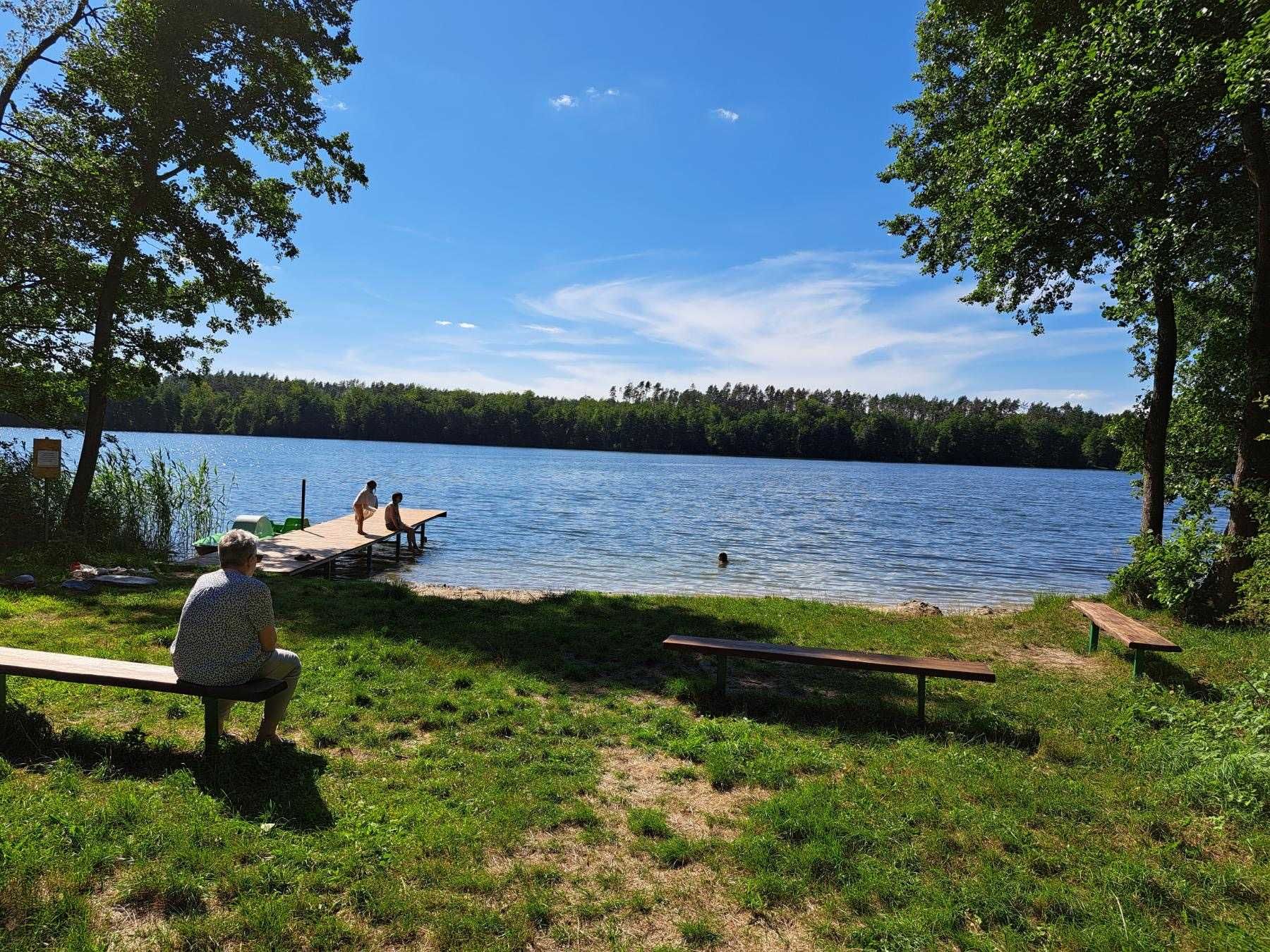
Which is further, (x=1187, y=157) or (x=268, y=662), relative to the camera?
(x=1187, y=157)

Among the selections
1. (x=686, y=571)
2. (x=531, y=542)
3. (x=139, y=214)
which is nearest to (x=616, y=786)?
(x=686, y=571)

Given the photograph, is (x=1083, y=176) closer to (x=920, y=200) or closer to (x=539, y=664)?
(x=920, y=200)

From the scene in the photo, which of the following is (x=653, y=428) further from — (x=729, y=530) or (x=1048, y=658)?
(x=1048, y=658)

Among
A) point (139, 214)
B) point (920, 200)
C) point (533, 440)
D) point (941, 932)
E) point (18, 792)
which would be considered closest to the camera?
point (941, 932)

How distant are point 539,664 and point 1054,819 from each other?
480 cm

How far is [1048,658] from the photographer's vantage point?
8.86 m

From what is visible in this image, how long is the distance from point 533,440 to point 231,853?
133m

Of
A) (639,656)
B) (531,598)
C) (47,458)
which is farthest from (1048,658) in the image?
(47,458)

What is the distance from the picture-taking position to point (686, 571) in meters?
17.8

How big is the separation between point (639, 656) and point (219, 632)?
4688 mm

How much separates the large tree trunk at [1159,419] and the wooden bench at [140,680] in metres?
12.5

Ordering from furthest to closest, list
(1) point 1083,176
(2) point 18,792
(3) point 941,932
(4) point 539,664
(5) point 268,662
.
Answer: (1) point 1083,176, (4) point 539,664, (5) point 268,662, (2) point 18,792, (3) point 941,932

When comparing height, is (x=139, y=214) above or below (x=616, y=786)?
above

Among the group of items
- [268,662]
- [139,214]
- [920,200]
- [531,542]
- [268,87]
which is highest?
[268,87]
